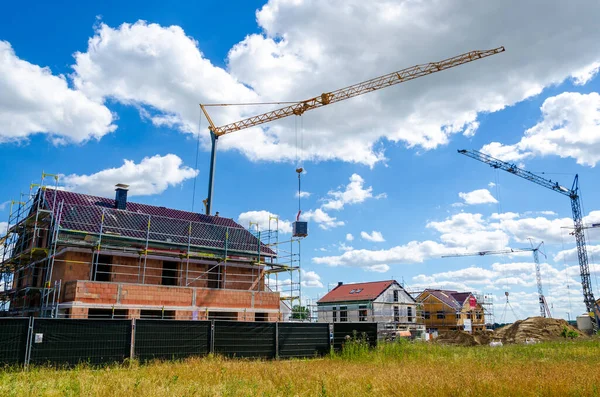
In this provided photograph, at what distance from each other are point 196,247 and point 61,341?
11556 mm

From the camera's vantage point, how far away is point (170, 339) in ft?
51.9

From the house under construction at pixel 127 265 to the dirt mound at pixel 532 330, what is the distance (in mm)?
22711

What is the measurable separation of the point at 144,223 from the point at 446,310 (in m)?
45.9

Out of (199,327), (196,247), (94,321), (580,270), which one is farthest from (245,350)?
(580,270)

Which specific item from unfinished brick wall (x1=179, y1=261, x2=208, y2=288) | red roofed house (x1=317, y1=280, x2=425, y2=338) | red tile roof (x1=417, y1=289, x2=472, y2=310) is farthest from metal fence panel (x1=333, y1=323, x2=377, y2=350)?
red tile roof (x1=417, y1=289, x2=472, y2=310)

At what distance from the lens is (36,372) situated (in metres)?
12.6

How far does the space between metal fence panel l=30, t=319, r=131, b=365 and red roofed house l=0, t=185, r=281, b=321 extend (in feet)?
19.4

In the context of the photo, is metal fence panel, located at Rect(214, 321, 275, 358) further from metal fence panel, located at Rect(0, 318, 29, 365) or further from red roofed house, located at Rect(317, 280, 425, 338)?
red roofed house, located at Rect(317, 280, 425, 338)

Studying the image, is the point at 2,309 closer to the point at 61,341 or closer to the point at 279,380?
the point at 61,341

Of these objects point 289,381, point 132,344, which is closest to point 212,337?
point 132,344

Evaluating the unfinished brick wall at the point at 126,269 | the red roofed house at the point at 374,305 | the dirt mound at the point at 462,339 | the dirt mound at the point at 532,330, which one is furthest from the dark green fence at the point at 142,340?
the red roofed house at the point at 374,305

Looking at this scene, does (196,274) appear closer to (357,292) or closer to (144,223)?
(144,223)

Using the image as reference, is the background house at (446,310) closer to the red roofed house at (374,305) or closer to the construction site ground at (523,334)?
the red roofed house at (374,305)

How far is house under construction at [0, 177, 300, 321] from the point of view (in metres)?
21.5
